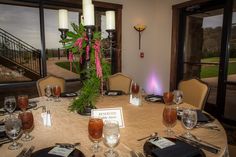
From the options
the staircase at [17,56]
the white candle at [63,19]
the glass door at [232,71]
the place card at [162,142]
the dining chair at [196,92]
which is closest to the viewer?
the place card at [162,142]

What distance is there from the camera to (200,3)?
3572mm

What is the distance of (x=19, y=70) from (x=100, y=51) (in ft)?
12.2

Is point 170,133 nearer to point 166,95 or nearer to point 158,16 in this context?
point 166,95

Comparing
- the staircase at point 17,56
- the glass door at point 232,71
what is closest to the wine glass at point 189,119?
the glass door at point 232,71

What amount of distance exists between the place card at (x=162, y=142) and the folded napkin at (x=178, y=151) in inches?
1.5

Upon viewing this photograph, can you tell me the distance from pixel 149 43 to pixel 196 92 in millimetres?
2580

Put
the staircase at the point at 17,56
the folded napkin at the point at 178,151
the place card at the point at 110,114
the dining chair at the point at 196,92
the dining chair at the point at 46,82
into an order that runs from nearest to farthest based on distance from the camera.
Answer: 1. the folded napkin at the point at 178,151
2. the place card at the point at 110,114
3. the dining chair at the point at 196,92
4. the dining chair at the point at 46,82
5. the staircase at the point at 17,56

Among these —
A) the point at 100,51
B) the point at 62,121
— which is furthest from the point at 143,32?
the point at 62,121

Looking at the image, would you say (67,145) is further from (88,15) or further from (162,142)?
(88,15)

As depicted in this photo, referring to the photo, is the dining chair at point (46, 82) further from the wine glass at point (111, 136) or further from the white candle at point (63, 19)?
the wine glass at point (111, 136)

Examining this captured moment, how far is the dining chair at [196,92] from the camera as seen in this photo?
2123 millimetres

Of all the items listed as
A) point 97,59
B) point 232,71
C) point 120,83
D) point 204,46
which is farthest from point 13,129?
point 204,46

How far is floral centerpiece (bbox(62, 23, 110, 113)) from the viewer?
158cm

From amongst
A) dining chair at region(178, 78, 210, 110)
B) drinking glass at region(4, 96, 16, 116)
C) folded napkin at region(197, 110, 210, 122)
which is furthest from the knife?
drinking glass at region(4, 96, 16, 116)
